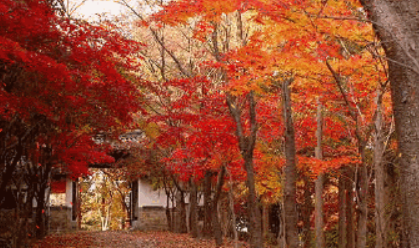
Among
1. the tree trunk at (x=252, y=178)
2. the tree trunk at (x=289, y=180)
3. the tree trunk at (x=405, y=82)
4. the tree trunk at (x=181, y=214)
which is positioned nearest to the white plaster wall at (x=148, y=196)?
the tree trunk at (x=181, y=214)

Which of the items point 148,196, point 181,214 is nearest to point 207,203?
point 181,214

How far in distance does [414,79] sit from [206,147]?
11.1 m

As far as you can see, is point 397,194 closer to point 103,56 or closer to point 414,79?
point 103,56

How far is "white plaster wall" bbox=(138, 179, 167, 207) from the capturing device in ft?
95.1

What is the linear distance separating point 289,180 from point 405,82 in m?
7.47

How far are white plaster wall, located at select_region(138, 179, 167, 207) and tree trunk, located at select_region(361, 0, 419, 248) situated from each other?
82.2ft

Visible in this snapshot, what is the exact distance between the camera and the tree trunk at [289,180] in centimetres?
1184

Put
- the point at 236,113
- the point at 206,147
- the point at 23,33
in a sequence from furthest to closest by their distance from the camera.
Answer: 1. the point at 206,147
2. the point at 236,113
3. the point at 23,33

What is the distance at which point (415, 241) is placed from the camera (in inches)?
187

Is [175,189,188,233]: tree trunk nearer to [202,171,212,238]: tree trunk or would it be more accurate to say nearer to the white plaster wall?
[202,171,212,238]: tree trunk

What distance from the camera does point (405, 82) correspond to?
4961 millimetres

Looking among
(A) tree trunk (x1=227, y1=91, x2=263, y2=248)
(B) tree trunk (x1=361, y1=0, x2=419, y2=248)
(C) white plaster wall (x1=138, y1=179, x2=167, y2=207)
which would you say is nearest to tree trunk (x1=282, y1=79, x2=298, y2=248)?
(A) tree trunk (x1=227, y1=91, x2=263, y2=248)

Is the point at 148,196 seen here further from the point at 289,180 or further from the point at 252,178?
the point at 289,180

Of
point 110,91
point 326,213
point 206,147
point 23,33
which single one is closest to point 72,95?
point 110,91
